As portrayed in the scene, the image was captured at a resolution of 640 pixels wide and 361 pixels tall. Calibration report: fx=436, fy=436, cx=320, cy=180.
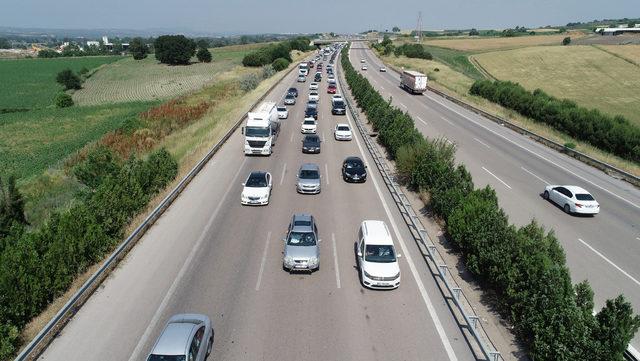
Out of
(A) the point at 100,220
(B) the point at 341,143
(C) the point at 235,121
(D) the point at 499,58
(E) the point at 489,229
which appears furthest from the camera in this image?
(D) the point at 499,58

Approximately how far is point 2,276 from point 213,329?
278 inches

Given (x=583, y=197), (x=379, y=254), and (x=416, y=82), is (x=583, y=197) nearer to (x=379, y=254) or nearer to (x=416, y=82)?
(x=379, y=254)

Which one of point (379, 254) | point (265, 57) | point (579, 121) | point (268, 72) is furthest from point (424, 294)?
point (265, 57)

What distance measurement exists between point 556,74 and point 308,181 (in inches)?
3850

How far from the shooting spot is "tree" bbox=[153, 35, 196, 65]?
140375 millimetres

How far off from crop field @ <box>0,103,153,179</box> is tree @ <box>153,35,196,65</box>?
64541 millimetres

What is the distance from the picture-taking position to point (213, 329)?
14609mm

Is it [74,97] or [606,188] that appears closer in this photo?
[606,188]

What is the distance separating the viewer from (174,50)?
Answer: 459 feet

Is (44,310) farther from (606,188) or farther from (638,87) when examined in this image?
(638,87)

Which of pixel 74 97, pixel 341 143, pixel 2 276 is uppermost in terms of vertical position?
pixel 2 276

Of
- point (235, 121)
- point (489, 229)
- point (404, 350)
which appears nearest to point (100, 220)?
point (404, 350)

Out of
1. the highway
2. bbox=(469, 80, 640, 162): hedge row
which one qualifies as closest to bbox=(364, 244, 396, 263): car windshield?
the highway

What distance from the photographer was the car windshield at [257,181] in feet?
85.6
